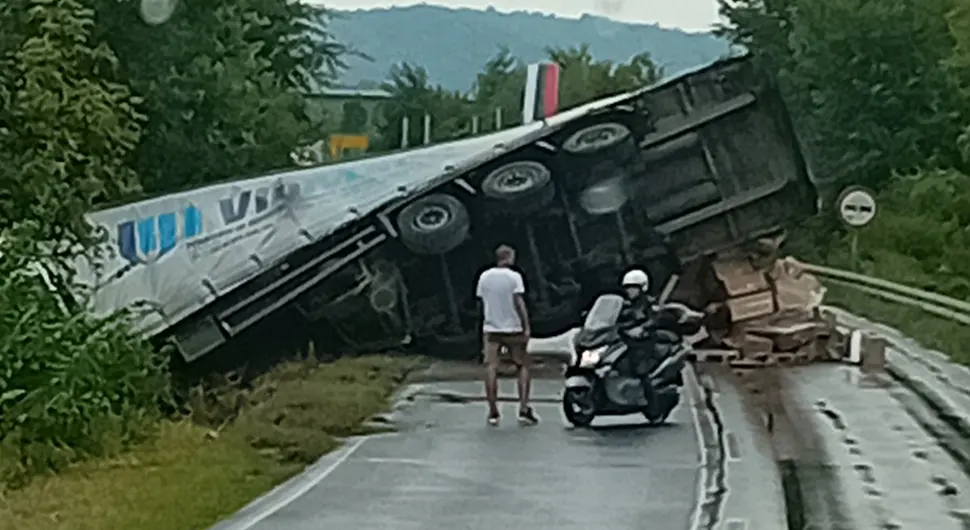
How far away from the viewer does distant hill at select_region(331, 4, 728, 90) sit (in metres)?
78.1

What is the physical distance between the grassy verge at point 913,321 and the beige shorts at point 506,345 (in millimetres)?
10605

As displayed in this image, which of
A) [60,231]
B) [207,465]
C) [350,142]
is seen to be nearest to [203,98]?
[60,231]

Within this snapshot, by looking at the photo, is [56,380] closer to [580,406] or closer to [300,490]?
[300,490]

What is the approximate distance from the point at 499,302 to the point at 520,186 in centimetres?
733

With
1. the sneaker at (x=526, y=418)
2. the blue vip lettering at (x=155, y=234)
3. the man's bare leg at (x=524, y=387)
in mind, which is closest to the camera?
the man's bare leg at (x=524, y=387)

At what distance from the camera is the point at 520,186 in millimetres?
27016

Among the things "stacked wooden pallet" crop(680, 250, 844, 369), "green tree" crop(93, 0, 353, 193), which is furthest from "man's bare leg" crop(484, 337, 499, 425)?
"green tree" crop(93, 0, 353, 193)

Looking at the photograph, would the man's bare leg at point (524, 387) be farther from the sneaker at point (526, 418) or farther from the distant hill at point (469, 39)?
the distant hill at point (469, 39)

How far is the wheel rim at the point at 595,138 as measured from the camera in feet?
89.1

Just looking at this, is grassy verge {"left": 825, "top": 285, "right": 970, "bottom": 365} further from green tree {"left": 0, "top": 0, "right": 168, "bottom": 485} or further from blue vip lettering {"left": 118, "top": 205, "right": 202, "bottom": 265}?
green tree {"left": 0, "top": 0, "right": 168, "bottom": 485}

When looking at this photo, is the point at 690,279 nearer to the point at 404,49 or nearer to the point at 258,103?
the point at 258,103

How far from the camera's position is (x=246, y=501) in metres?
14.9

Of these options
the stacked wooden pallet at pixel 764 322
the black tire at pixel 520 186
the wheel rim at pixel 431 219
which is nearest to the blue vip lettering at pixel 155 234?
the wheel rim at pixel 431 219

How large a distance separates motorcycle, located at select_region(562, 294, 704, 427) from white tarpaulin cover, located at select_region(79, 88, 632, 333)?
25.2ft
